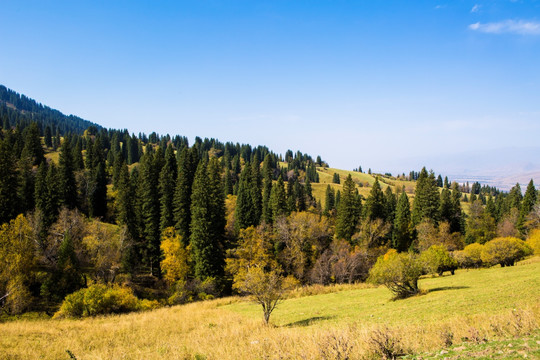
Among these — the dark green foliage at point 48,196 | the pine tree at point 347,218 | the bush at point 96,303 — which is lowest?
the bush at point 96,303

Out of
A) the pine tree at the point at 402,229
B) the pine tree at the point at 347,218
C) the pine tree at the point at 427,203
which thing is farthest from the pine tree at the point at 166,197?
the pine tree at the point at 427,203

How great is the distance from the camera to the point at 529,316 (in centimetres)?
1051

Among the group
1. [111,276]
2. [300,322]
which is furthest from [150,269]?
[300,322]

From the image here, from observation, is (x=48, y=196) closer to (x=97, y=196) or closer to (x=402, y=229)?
(x=97, y=196)

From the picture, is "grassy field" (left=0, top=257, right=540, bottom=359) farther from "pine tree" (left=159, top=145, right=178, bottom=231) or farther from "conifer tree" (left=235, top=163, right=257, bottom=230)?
"conifer tree" (left=235, top=163, right=257, bottom=230)

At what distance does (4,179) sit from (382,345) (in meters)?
61.6

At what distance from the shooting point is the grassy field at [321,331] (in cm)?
970

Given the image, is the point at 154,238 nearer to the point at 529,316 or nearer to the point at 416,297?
the point at 416,297

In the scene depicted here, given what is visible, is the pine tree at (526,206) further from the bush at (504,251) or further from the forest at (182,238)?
the bush at (504,251)

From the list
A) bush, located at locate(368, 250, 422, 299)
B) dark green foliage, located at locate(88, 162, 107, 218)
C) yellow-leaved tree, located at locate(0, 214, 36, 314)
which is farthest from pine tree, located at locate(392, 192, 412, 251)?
dark green foliage, located at locate(88, 162, 107, 218)

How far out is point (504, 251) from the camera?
139 feet

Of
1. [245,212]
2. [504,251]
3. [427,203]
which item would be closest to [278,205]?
[245,212]

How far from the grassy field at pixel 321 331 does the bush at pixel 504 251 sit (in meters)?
15.7

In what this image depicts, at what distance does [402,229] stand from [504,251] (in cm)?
2469
